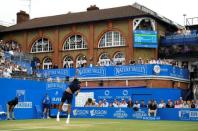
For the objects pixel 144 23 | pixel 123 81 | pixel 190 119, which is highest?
pixel 144 23

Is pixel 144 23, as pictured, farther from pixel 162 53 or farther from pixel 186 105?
pixel 186 105

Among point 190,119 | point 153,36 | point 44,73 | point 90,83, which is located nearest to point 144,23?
point 153,36

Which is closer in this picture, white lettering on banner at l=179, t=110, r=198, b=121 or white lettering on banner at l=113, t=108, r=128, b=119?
white lettering on banner at l=179, t=110, r=198, b=121

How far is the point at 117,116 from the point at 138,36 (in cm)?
1735

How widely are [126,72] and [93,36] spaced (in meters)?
9.14

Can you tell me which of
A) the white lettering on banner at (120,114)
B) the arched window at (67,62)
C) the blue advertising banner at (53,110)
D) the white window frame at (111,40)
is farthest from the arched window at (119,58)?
the white lettering on banner at (120,114)

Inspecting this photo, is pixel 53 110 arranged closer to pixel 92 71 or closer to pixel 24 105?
pixel 24 105

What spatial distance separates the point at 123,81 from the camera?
45.1 m

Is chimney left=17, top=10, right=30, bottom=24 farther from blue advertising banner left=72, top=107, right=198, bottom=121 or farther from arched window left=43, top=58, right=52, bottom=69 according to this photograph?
blue advertising banner left=72, top=107, right=198, bottom=121

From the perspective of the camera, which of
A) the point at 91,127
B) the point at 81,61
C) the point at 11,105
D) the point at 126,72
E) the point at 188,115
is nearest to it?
the point at 91,127

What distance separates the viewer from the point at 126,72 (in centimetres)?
4453

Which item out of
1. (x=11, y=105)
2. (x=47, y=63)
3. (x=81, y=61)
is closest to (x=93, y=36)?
(x=81, y=61)

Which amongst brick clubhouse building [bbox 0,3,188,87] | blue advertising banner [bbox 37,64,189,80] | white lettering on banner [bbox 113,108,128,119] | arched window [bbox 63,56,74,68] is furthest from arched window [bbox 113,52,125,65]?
white lettering on banner [bbox 113,108,128,119]

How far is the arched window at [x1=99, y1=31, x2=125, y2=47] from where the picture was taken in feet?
165
